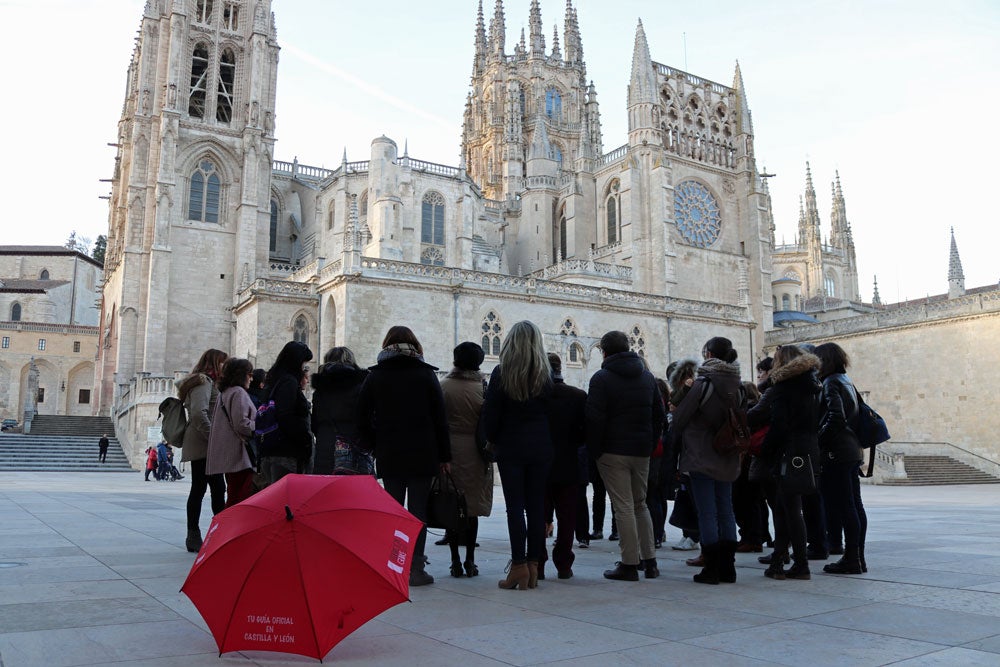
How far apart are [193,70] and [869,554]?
40.8m

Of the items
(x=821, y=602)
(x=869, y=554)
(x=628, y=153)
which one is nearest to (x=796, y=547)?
(x=821, y=602)

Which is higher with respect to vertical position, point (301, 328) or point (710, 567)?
point (301, 328)

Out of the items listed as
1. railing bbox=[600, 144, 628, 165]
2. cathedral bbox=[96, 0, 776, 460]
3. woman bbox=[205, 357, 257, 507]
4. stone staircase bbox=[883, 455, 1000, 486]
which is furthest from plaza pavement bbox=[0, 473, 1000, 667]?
railing bbox=[600, 144, 628, 165]

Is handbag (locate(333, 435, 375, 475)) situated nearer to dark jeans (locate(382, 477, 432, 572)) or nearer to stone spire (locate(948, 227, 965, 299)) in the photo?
dark jeans (locate(382, 477, 432, 572))

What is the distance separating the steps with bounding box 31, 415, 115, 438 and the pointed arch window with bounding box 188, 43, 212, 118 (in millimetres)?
15761

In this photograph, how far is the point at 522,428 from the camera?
5824 millimetres

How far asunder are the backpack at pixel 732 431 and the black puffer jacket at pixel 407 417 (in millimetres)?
2055

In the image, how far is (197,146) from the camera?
37906 millimetres

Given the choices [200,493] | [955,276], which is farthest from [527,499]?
[955,276]

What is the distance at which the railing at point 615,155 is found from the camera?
45.2m

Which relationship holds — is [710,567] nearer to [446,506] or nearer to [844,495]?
[844,495]

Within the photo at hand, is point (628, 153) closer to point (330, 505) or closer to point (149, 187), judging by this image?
point (149, 187)

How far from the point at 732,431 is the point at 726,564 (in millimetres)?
1001

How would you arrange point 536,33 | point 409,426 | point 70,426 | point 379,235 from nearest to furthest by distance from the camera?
1. point 409,426
2. point 70,426
3. point 379,235
4. point 536,33
